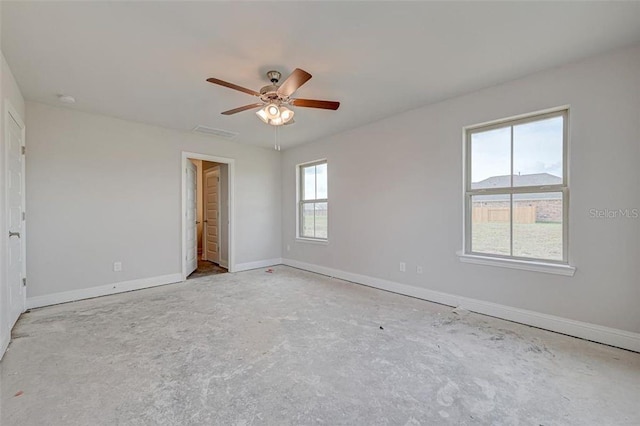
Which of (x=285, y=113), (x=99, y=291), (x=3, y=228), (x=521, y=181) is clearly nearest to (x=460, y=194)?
(x=521, y=181)

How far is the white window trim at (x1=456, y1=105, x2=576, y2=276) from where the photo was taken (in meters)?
2.63

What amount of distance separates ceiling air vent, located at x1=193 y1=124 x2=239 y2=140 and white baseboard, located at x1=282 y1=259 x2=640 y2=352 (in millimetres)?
3312

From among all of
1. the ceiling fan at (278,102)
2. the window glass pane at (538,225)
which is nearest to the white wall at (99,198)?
the ceiling fan at (278,102)

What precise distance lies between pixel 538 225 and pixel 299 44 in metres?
2.89

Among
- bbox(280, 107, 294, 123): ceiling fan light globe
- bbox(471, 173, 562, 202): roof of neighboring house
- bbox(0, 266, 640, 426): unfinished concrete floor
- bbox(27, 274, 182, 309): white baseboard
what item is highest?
bbox(280, 107, 294, 123): ceiling fan light globe

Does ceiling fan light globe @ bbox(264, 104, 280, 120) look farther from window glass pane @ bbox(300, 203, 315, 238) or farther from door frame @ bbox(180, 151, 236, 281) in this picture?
window glass pane @ bbox(300, 203, 315, 238)

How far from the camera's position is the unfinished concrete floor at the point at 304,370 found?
1605 mm

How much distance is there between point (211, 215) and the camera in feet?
20.6

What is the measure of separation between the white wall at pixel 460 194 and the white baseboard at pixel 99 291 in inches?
103

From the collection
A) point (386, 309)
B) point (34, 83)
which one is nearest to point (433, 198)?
point (386, 309)

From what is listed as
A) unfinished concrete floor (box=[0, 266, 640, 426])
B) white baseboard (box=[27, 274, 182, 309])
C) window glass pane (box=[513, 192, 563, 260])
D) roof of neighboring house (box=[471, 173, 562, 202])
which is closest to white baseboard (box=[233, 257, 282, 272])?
white baseboard (box=[27, 274, 182, 309])

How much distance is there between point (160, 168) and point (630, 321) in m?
5.77

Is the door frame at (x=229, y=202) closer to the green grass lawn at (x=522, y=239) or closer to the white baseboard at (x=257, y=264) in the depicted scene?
the white baseboard at (x=257, y=264)

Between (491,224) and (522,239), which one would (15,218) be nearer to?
(491,224)
